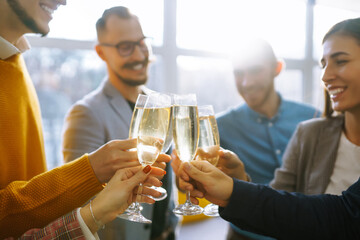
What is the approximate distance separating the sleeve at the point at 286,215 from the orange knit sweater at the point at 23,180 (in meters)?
0.41

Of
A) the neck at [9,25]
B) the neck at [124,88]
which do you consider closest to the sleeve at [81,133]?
the neck at [124,88]

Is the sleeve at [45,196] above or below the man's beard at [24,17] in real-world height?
below

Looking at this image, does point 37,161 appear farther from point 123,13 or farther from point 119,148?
point 123,13

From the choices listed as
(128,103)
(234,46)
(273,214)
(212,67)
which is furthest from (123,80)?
(212,67)

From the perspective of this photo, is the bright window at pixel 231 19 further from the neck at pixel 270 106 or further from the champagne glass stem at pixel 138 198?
the champagne glass stem at pixel 138 198

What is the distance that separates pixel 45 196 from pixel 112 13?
623 mm

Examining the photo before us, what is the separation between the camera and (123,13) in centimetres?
106

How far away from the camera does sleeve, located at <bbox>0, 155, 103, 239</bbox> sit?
81cm

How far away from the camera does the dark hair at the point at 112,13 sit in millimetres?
995

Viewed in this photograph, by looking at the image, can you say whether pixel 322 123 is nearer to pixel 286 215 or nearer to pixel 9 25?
pixel 286 215

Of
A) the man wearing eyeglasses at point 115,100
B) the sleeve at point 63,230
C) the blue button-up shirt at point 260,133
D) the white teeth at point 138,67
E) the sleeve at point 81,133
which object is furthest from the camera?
the blue button-up shirt at point 260,133

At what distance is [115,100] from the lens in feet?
4.51

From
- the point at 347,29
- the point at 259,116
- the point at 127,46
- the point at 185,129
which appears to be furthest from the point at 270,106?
the point at 185,129

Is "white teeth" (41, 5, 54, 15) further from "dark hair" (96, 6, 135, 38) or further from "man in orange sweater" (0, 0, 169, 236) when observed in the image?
→ "dark hair" (96, 6, 135, 38)
